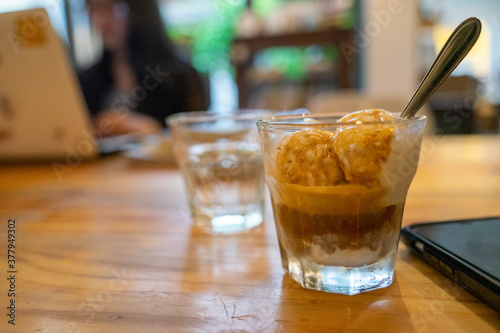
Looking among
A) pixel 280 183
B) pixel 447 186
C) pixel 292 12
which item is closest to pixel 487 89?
pixel 292 12

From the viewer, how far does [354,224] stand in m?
0.33

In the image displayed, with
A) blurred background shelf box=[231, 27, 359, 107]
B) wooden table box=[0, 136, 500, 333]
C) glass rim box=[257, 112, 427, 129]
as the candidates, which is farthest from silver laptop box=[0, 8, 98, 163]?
blurred background shelf box=[231, 27, 359, 107]

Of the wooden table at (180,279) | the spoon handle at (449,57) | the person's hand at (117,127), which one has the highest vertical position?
the spoon handle at (449,57)

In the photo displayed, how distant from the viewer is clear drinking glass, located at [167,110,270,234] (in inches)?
23.1

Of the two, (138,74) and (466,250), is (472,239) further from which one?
(138,74)

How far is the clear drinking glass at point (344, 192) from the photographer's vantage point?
12.2 inches

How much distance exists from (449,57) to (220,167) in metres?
0.37

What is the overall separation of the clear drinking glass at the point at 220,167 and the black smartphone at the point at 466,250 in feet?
0.76

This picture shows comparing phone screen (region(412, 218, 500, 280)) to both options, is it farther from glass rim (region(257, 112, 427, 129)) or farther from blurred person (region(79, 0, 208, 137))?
blurred person (region(79, 0, 208, 137))

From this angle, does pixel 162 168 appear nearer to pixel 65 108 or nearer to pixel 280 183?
pixel 65 108

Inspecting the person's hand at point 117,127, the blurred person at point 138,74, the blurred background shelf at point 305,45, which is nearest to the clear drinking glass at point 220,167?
the person's hand at point 117,127

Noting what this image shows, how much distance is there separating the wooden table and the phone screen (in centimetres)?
3

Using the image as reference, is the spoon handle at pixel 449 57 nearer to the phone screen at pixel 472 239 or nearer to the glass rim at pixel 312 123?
the glass rim at pixel 312 123

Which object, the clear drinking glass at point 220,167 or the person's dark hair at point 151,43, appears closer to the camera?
the clear drinking glass at point 220,167
